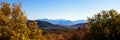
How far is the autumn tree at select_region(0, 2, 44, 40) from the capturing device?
98.3 feet

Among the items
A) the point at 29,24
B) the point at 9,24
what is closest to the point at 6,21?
the point at 9,24

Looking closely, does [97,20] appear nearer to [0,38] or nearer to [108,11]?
[108,11]

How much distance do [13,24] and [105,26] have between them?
1034 centimetres

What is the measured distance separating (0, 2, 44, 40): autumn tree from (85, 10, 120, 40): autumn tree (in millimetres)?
6633

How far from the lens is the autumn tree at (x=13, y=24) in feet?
98.3

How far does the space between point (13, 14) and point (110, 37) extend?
11031 mm

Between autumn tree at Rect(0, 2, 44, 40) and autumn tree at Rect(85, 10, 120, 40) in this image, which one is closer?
autumn tree at Rect(0, 2, 44, 40)

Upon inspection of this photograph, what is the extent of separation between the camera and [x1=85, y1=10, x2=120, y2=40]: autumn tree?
106 feet

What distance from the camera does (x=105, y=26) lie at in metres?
32.9

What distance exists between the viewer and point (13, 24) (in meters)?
31.0

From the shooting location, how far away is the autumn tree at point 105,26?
32.4 meters

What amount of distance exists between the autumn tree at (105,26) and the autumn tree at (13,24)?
21.8 ft

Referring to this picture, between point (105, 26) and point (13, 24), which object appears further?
point (105, 26)

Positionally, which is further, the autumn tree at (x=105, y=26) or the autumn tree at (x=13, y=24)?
the autumn tree at (x=105, y=26)
